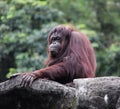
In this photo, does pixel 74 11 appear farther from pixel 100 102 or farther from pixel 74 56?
pixel 100 102

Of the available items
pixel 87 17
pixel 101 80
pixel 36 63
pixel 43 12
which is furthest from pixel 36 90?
pixel 87 17

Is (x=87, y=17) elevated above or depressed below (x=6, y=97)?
below

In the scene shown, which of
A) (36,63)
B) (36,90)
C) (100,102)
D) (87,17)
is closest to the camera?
(100,102)

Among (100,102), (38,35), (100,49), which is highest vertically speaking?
(100,102)

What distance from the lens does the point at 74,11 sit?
49.8ft

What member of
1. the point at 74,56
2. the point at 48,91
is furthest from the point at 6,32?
the point at 48,91

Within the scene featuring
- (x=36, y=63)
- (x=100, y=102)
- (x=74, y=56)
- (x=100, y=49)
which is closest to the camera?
(x=100, y=102)

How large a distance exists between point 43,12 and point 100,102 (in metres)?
6.78

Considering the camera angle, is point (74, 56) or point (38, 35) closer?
point (74, 56)

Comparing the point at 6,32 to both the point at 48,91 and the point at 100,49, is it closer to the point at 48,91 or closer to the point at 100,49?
the point at 100,49

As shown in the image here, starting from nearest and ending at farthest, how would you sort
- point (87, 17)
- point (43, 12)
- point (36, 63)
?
point (36, 63) → point (43, 12) → point (87, 17)

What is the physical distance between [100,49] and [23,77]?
7473mm

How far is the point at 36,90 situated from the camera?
17.4 feet

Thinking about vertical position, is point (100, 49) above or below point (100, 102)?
below
